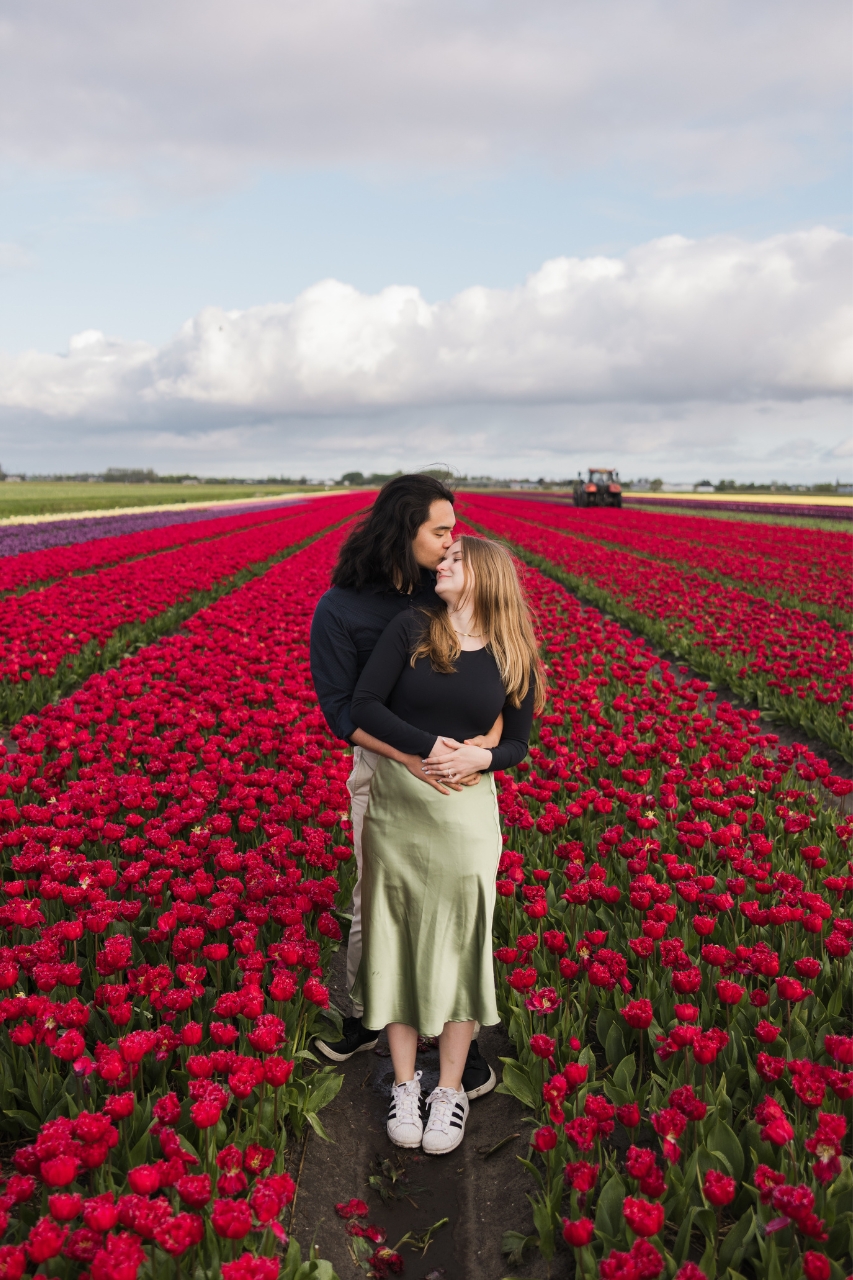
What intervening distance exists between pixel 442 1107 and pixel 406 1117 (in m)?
0.14

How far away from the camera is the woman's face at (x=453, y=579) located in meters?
3.02

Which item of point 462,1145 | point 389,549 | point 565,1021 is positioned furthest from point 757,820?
point 389,549

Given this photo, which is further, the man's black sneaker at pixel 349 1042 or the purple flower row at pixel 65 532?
the purple flower row at pixel 65 532

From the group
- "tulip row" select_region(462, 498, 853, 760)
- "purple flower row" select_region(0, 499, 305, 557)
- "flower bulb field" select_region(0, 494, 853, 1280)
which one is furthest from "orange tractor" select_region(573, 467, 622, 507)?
"flower bulb field" select_region(0, 494, 853, 1280)

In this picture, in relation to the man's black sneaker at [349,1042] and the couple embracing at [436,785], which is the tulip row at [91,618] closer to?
the man's black sneaker at [349,1042]

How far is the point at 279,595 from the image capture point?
12.4 metres

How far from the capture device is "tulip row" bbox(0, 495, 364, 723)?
814 cm

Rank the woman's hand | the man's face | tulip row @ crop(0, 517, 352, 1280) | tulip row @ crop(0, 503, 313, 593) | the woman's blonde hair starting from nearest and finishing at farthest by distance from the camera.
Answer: tulip row @ crop(0, 517, 352, 1280) < the woman's hand < the woman's blonde hair < the man's face < tulip row @ crop(0, 503, 313, 593)

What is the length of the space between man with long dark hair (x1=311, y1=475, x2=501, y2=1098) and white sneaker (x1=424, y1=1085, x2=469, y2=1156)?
0.23 meters

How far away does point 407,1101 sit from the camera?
Answer: 312 cm

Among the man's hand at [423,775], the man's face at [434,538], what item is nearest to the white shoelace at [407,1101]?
the man's hand at [423,775]

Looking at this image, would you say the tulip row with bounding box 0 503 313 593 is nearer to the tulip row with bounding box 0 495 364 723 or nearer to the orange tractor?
the tulip row with bounding box 0 495 364 723

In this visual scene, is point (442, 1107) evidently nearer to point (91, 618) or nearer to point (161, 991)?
point (161, 991)

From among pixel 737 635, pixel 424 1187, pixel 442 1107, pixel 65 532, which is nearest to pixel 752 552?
pixel 737 635
